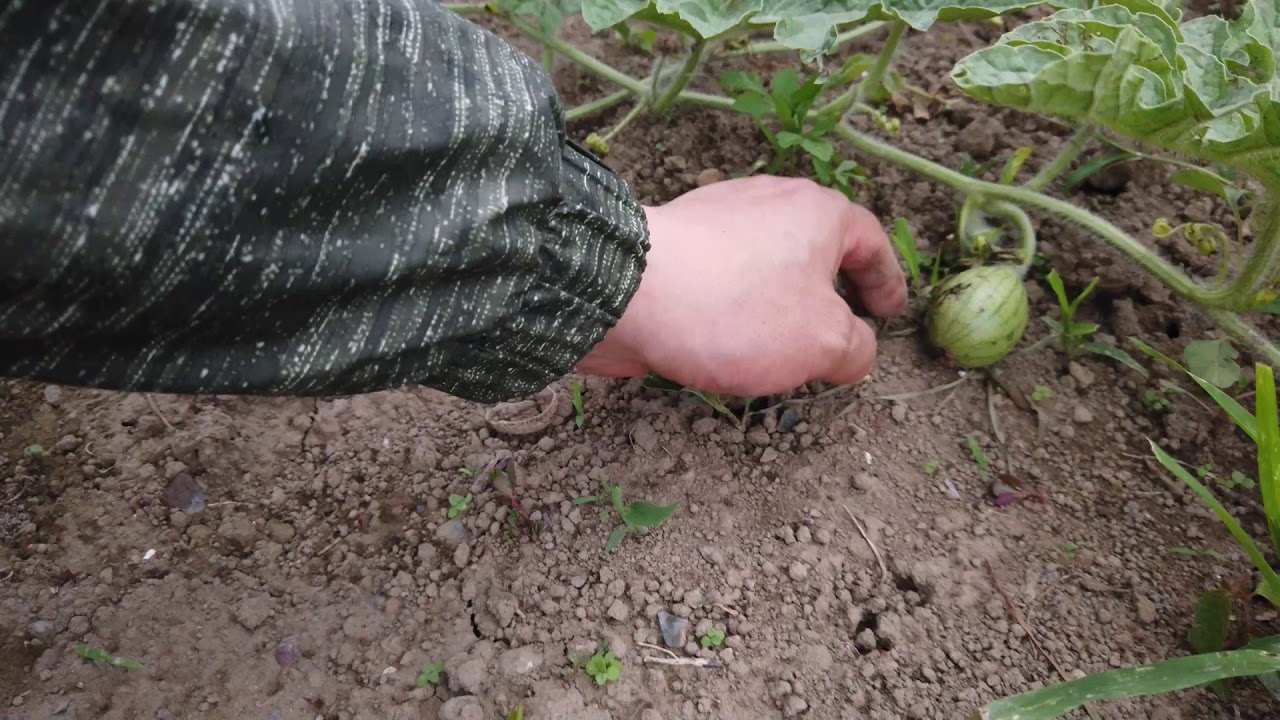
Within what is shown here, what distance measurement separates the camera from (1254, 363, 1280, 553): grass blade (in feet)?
4.31

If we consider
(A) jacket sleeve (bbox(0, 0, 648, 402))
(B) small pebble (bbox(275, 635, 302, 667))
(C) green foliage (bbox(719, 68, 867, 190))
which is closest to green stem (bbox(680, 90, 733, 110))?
(C) green foliage (bbox(719, 68, 867, 190))

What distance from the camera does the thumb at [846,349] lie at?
1.63m

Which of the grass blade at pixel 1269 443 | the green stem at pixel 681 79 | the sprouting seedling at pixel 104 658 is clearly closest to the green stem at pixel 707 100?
the green stem at pixel 681 79

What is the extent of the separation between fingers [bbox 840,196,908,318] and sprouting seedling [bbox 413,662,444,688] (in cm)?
118

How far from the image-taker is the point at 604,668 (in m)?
1.52

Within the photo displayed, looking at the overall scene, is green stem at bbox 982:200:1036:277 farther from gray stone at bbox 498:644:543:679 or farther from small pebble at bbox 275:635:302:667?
small pebble at bbox 275:635:302:667

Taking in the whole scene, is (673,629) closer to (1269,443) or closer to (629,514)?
(629,514)

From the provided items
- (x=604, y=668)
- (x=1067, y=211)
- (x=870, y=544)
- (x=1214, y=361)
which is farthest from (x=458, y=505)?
(x=1214, y=361)

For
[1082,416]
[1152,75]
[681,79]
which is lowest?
[1082,416]

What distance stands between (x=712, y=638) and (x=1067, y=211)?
1341mm

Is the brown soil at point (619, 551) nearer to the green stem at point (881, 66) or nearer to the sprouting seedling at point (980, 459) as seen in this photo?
the sprouting seedling at point (980, 459)

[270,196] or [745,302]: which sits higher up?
[270,196]

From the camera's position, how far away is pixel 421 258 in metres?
1.10

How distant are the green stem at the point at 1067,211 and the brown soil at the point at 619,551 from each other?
5.1 inches
